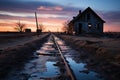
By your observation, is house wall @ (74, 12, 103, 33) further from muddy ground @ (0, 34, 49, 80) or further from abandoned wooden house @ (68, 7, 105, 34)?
muddy ground @ (0, 34, 49, 80)

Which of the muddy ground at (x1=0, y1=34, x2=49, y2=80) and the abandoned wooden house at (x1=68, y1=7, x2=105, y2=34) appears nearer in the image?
the muddy ground at (x1=0, y1=34, x2=49, y2=80)

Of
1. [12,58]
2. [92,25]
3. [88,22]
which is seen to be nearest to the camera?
[12,58]

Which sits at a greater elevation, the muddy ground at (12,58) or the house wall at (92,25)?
the house wall at (92,25)

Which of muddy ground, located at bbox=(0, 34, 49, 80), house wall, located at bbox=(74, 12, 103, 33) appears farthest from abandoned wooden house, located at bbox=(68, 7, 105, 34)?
muddy ground, located at bbox=(0, 34, 49, 80)

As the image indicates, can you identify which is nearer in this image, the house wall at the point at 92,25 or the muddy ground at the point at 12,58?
the muddy ground at the point at 12,58

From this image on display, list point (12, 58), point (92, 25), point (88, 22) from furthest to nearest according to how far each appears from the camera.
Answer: point (92, 25) < point (88, 22) < point (12, 58)

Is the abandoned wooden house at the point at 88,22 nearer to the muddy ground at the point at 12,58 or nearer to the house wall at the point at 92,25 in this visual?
the house wall at the point at 92,25

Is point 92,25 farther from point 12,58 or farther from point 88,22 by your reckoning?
point 12,58

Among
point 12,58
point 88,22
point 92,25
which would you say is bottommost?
point 12,58

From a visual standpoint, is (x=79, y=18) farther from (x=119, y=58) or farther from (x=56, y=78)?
(x=56, y=78)

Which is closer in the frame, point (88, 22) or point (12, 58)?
point (12, 58)

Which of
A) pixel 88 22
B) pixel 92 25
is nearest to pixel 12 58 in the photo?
pixel 88 22

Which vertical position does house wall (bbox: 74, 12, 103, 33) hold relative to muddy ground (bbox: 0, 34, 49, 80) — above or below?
above

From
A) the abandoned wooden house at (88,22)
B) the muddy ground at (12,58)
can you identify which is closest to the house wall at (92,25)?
the abandoned wooden house at (88,22)
